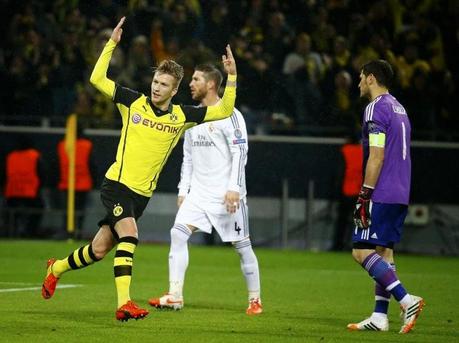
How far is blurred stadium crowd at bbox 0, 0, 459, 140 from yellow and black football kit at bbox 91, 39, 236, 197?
34.7 feet

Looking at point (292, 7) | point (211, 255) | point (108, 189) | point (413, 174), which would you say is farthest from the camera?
point (292, 7)

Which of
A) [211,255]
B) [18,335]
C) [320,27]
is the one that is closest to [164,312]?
[18,335]

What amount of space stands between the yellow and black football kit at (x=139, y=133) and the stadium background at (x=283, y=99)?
10.6 m

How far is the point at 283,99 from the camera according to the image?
20.8 metres

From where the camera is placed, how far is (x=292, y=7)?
22.0 metres

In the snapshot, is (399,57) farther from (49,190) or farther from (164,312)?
(164,312)

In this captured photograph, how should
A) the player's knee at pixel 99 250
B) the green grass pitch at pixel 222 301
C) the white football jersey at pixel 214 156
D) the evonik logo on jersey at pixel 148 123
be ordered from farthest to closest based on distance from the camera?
the white football jersey at pixel 214 156 → the player's knee at pixel 99 250 → the evonik logo on jersey at pixel 148 123 → the green grass pitch at pixel 222 301

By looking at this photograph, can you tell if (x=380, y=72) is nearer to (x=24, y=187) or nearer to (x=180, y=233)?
(x=180, y=233)

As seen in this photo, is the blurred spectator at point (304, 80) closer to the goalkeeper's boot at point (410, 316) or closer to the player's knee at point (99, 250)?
the player's knee at point (99, 250)

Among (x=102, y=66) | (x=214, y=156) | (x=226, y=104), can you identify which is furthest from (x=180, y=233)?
(x=102, y=66)

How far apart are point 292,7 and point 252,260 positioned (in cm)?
1139

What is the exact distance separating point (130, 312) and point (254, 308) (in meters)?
2.01

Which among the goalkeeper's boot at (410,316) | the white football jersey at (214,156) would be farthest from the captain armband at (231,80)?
the goalkeeper's boot at (410,316)

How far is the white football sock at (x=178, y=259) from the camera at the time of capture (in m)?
11.1
